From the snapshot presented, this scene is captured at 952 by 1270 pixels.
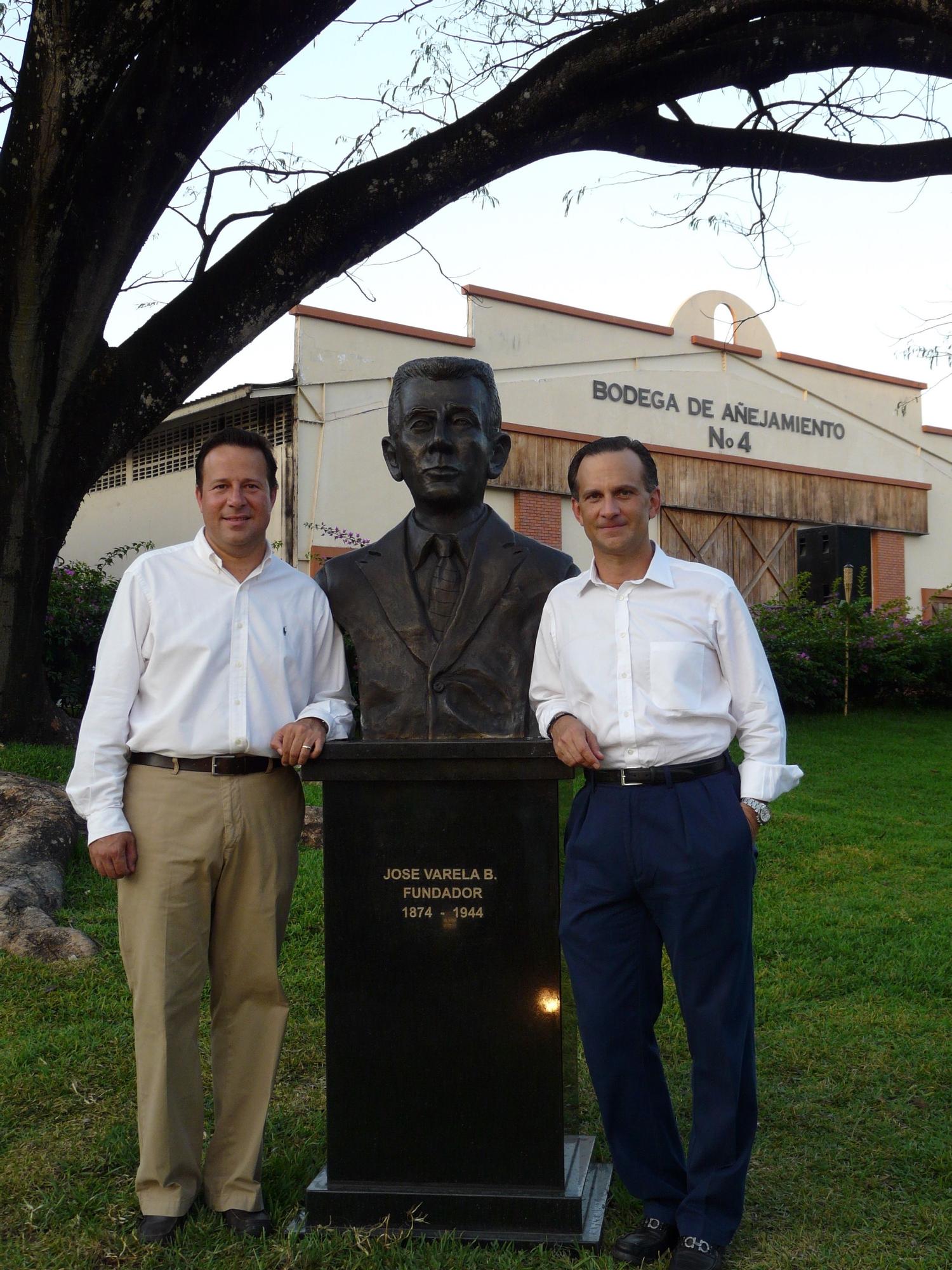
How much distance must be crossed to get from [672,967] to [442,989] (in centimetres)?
64

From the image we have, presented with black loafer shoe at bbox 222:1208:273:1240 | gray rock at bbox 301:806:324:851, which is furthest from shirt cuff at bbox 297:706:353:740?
gray rock at bbox 301:806:324:851

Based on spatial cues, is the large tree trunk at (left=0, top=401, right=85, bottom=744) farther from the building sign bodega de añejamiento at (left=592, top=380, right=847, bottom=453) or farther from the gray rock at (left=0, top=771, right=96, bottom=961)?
the building sign bodega de añejamiento at (left=592, top=380, right=847, bottom=453)

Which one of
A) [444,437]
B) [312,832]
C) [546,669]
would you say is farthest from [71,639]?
[546,669]

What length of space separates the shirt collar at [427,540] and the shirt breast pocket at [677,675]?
785 mm

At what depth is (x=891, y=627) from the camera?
14938 mm

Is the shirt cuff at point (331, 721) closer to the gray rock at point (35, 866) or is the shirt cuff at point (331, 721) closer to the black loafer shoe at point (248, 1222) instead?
the black loafer shoe at point (248, 1222)

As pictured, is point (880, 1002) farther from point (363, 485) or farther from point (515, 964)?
point (363, 485)

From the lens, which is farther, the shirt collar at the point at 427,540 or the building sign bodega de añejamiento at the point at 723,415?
the building sign bodega de añejamiento at the point at 723,415

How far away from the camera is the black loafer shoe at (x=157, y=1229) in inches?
120

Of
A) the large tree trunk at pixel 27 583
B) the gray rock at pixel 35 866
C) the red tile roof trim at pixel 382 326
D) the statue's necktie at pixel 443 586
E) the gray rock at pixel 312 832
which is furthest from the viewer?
the red tile roof trim at pixel 382 326

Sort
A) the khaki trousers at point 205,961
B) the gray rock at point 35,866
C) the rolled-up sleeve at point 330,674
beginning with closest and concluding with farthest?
1. the khaki trousers at point 205,961
2. the rolled-up sleeve at point 330,674
3. the gray rock at point 35,866

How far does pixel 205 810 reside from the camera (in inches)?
121

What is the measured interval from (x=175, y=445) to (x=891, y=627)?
935cm

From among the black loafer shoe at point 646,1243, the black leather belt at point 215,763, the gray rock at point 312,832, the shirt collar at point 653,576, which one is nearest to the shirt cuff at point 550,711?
the shirt collar at point 653,576
